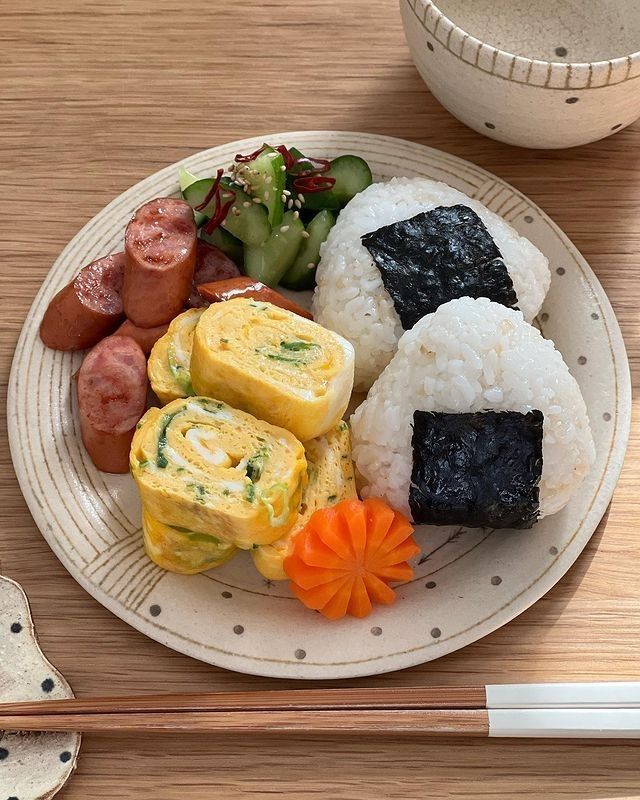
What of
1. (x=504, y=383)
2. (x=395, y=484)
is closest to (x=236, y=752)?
(x=395, y=484)

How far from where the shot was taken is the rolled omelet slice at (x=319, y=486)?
A: 2002 mm

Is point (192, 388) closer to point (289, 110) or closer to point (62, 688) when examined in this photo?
→ point (62, 688)

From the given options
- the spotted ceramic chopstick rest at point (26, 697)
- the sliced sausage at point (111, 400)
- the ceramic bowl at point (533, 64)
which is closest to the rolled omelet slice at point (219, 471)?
the sliced sausage at point (111, 400)

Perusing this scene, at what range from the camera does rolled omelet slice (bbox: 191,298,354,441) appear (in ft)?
6.63

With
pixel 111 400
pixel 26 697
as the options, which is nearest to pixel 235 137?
pixel 111 400

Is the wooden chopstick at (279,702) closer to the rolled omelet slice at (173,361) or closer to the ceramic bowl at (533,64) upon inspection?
the rolled omelet slice at (173,361)

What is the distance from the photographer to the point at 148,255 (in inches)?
91.3

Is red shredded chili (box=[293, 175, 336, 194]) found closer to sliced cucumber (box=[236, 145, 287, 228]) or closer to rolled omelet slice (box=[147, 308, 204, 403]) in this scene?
sliced cucumber (box=[236, 145, 287, 228])

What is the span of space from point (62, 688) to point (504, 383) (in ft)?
3.90

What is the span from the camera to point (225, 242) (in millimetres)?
2543

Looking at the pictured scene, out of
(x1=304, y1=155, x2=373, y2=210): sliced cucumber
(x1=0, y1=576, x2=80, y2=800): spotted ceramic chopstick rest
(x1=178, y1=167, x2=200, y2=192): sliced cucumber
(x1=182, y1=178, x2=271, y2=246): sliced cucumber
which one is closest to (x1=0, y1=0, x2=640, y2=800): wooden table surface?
(x1=0, y1=576, x2=80, y2=800): spotted ceramic chopstick rest

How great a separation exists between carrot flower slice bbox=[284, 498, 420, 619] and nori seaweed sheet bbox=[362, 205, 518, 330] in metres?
0.56

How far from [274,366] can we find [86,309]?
1.95ft

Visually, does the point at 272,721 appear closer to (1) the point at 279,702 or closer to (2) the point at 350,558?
(1) the point at 279,702
